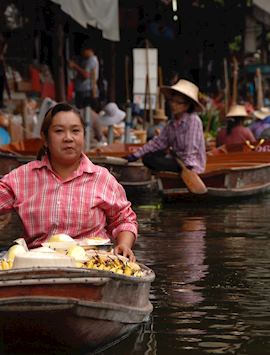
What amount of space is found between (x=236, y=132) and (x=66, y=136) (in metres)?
11.6

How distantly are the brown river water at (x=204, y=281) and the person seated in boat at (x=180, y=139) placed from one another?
1.73 feet

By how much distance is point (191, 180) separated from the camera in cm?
1320

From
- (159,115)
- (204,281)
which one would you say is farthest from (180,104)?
(159,115)

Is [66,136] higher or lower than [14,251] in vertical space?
higher

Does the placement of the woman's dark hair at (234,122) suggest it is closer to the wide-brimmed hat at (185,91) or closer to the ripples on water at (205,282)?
the wide-brimmed hat at (185,91)

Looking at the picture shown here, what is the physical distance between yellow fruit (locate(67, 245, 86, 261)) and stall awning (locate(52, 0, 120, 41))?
326 inches

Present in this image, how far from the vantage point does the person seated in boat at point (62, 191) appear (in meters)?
5.80

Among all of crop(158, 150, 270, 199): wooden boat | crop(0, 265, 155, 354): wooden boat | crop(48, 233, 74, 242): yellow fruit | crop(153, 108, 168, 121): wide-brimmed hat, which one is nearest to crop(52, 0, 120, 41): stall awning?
crop(158, 150, 270, 199): wooden boat

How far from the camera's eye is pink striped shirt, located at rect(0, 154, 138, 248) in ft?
19.1

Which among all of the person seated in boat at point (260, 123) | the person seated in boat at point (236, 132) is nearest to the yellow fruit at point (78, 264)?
the person seated in boat at point (236, 132)

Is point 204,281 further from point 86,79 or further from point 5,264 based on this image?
point 86,79

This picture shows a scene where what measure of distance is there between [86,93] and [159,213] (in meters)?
6.96

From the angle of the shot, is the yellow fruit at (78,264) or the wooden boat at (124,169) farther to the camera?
the wooden boat at (124,169)

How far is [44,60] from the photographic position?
2012 cm
